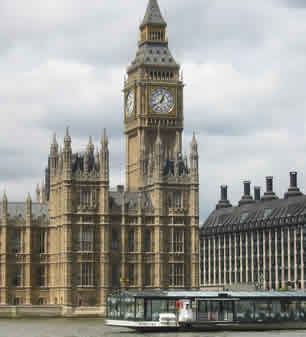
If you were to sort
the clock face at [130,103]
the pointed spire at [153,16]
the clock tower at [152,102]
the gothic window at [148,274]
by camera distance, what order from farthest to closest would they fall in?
the pointed spire at [153,16] → the clock face at [130,103] → the clock tower at [152,102] → the gothic window at [148,274]

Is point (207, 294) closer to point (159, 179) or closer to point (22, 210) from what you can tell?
point (159, 179)

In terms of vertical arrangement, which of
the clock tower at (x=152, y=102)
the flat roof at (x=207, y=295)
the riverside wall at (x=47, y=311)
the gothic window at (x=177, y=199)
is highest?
the clock tower at (x=152, y=102)

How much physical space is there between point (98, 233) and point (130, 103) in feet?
86.8

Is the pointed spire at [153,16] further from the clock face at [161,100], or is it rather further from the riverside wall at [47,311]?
the riverside wall at [47,311]

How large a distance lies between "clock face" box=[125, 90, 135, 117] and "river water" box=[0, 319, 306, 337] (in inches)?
Result: 1593

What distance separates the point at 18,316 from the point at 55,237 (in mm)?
12231

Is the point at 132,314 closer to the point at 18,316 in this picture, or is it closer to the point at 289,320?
the point at 289,320

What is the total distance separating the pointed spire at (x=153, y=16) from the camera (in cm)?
16638

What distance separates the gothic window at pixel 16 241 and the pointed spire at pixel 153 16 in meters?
39.4

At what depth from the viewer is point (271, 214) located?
195375 millimetres

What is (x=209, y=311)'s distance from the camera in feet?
346

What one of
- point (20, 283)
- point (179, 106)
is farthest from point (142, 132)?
point (20, 283)

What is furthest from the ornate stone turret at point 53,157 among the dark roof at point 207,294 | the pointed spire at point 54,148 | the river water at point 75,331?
the dark roof at point 207,294

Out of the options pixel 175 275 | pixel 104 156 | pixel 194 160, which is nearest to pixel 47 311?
pixel 175 275
